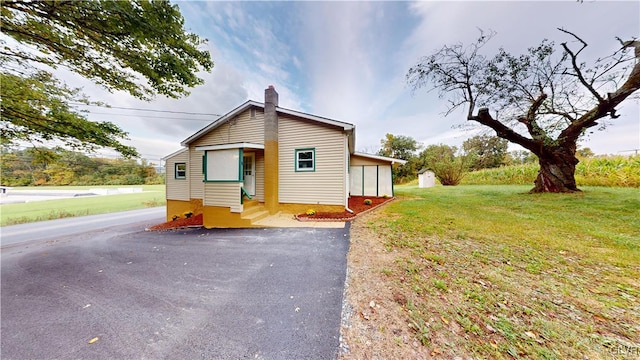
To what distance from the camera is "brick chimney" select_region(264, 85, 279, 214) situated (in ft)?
26.9

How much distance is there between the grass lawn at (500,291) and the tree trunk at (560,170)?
6.10 m

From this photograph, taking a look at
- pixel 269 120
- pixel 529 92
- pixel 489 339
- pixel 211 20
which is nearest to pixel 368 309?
pixel 489 339

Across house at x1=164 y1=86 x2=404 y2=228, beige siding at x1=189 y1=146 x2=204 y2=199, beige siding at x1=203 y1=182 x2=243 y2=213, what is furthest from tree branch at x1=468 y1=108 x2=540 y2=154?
beige siding at x1=189 y1=146 x2=204 y2=199

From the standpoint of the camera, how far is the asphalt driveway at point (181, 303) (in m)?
1.94

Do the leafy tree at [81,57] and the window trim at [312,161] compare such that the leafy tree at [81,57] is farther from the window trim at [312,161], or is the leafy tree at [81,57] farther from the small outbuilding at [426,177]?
the small outbuilding at [426,177]

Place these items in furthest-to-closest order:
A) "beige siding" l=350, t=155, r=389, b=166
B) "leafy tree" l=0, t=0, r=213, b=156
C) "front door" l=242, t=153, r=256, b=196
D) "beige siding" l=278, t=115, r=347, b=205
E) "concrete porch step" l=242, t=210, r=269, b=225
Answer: "beige siding" l=350, t=155, r=389, b=166, "front door" l=242, t=153, r=256, b=196, "beige siding" l=278, t=115, r=347, b=205, "concrete porch step" l=242, t=210, r=269, b=225, "leafy tree" l=0, t=0, r=213, b=156

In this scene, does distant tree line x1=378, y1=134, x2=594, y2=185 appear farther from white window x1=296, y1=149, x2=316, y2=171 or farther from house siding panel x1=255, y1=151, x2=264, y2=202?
house siding panel x1=255, y1=151, x2=264, y2=202

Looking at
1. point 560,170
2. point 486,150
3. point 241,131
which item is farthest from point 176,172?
point 486,150

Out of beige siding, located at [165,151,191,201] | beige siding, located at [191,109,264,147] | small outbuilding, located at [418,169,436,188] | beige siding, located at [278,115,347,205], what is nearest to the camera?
beige siding, located at [278,115,347,205]

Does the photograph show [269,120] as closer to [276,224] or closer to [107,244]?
Result: [276,224]

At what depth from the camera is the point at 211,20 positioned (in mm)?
8242

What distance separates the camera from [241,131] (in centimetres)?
902

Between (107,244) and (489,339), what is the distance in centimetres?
932

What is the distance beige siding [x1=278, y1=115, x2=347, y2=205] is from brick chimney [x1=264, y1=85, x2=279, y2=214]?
301 millimetres
